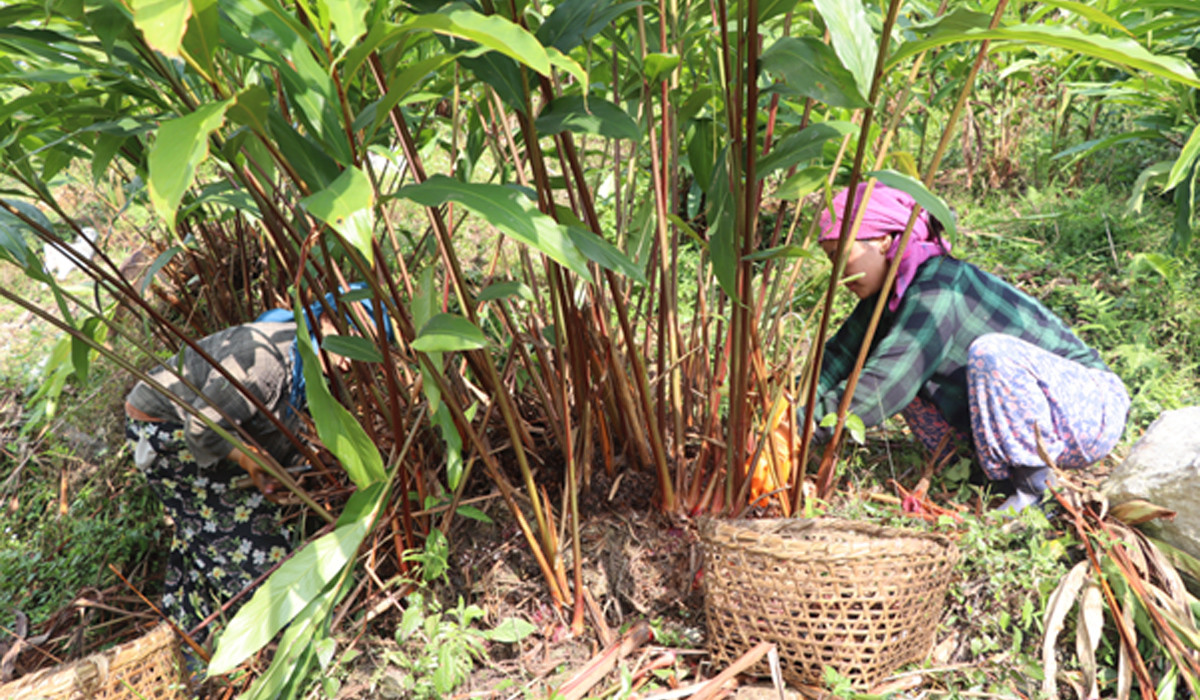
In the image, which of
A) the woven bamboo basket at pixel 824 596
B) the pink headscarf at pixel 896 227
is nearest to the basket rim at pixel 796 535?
the woven bamboo basket at pixel 824 596

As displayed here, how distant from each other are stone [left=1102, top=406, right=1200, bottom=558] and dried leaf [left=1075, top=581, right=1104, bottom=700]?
0.17 meters

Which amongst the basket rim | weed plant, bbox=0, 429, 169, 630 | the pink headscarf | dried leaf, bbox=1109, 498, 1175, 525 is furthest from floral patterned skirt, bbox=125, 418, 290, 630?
dried leaf, bbox=1109, 498, 1175, 525

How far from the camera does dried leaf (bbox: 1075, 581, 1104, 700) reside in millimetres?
1100

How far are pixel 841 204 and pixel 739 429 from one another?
0.42 meters

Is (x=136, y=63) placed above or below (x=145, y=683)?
above

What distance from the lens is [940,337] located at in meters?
1.35

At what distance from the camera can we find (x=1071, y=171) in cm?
252

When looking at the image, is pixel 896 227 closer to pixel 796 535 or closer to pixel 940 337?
pixel 940 337

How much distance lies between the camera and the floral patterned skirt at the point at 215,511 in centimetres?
156

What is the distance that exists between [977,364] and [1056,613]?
14.9 inches

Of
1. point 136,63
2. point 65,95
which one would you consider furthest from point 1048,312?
point 65,95

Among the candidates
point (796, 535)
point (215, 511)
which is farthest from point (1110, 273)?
point (215, 511)

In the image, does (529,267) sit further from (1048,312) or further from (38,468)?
(38,468)

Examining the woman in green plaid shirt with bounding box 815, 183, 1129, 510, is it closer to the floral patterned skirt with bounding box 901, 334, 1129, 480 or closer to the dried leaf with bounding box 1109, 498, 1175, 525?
the floral patterned skirt with bounding box 901, 334, 1129, 480
